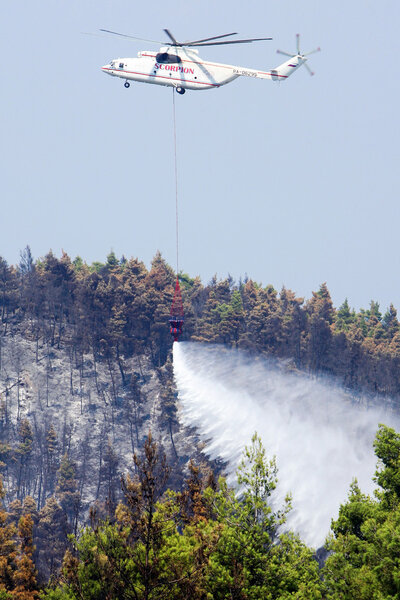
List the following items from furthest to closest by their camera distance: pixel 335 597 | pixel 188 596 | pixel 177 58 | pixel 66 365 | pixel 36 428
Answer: pixel 66 365 < pixel 36 428 < pixel 177 58 < pixel 335 597 < pixel 188 596

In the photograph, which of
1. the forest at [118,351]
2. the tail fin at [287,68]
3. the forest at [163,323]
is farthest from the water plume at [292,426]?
the tail fin at [287,68]

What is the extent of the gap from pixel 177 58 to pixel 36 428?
2817 inches

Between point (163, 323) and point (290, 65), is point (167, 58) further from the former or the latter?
point (163, 323)

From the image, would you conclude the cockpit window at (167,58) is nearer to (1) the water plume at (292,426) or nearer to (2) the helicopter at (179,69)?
(2) the helicopter at (179,69)

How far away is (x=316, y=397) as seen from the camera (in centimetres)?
12369

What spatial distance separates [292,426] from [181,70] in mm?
53104

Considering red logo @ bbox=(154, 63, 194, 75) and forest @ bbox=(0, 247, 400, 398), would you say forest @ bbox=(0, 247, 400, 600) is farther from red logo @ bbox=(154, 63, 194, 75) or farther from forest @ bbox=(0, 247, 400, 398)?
red logo @ bbox=(154, 63, 194, 75)

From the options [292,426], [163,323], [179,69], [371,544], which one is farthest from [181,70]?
[163,323]

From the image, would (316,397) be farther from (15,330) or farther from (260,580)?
(260,580)

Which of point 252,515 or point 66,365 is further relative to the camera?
point 66,365

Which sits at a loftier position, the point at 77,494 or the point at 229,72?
the point at 229,72

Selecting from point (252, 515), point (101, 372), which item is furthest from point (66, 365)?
point (252, 515)

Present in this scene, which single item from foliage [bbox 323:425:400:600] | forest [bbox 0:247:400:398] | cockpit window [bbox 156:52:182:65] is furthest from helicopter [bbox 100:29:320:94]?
forest [bbox 0:247:400:398]

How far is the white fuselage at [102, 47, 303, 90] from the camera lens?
7531 centimetres
